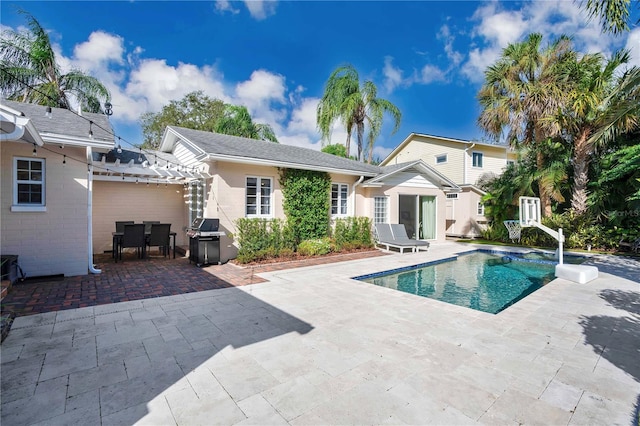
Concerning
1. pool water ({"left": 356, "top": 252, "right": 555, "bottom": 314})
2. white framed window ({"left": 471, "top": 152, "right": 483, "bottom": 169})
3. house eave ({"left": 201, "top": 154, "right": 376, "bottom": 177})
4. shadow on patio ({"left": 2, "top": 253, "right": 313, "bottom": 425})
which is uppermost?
white framed window ({"left": 471, "top": 152, "right": 483, "bottom": 169})

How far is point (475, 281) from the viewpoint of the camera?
9062mm

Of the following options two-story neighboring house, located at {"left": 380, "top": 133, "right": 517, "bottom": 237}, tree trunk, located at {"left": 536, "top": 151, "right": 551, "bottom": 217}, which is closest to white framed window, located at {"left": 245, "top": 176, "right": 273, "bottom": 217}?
tree trunk, located at {"left": 536, "top": 151, "right": 551, "bottom": 217}

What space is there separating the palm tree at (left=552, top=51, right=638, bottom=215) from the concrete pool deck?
977 cm

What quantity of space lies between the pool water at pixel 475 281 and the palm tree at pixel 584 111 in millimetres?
5559

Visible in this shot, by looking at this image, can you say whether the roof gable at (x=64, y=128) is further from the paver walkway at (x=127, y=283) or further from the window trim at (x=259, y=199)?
the window trim at (x=259, y=199)

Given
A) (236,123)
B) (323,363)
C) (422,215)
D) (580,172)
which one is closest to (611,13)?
(323,363)

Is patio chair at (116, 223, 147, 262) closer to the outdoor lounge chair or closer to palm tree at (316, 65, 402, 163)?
the outdoor lounge chair

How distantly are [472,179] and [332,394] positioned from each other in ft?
69.9

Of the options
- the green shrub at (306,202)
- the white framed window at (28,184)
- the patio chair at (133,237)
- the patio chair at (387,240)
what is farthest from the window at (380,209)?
the white framed window at (28,184)

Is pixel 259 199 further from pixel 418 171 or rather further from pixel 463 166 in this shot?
pixel 463 166

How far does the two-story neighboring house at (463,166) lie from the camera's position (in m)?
19.9

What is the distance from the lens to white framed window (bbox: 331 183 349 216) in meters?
13.8

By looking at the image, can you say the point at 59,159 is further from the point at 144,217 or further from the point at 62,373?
the point at 62,373

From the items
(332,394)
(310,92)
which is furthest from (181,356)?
(310,92)
